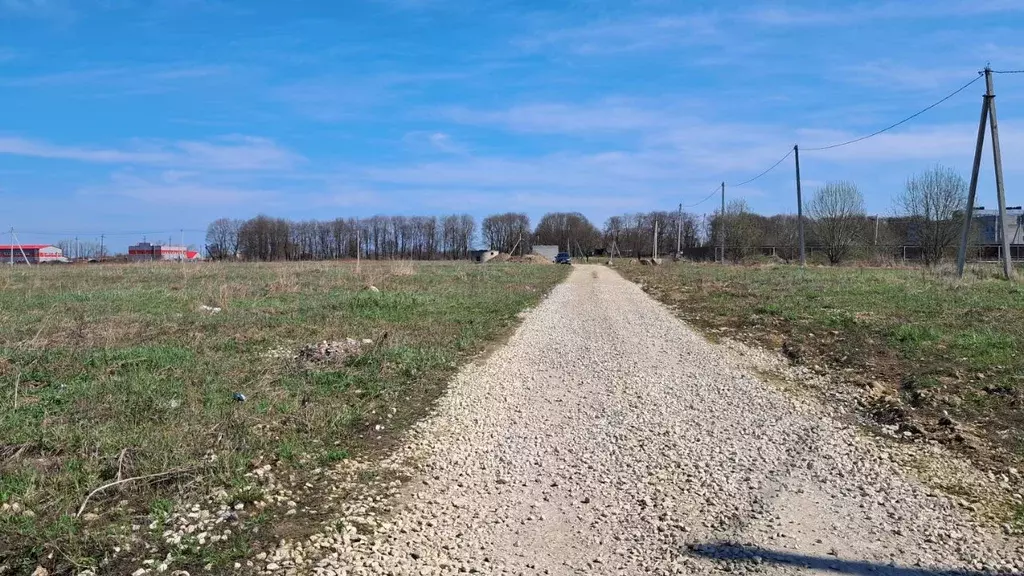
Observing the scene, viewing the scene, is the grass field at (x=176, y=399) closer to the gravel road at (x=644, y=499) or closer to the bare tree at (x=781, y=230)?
Answer: the gravel road at (x=644, y=499)

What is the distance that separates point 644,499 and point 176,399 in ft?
16.3

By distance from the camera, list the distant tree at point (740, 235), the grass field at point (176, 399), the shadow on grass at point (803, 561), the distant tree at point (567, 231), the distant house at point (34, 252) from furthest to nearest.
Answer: the distant tree at point (567, 231) → the distant house at point (34, 252) → the distant tree at point (740, 235) → the grass field at point (176, 399) → the shadow on grass at point (803, 561)

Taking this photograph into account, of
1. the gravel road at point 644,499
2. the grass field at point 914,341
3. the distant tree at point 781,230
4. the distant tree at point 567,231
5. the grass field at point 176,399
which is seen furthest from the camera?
the distant tree at point 567,231

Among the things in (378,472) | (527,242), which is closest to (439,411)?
(378,472)

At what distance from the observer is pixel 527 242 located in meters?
116

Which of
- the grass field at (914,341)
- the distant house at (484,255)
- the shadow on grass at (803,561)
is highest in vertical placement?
the distant house at (484,255)

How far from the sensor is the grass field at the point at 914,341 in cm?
640

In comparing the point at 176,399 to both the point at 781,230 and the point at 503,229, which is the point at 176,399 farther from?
the point at 503,229

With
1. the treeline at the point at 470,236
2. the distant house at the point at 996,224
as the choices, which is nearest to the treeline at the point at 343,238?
the treeline at the point at 470,236

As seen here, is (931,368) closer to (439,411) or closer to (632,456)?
(632,456)

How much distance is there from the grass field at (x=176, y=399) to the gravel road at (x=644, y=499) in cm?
97

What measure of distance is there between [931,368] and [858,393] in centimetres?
169

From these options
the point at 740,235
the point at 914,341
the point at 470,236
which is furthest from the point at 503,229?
the point at 914,341

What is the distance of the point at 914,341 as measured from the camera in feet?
33.9
